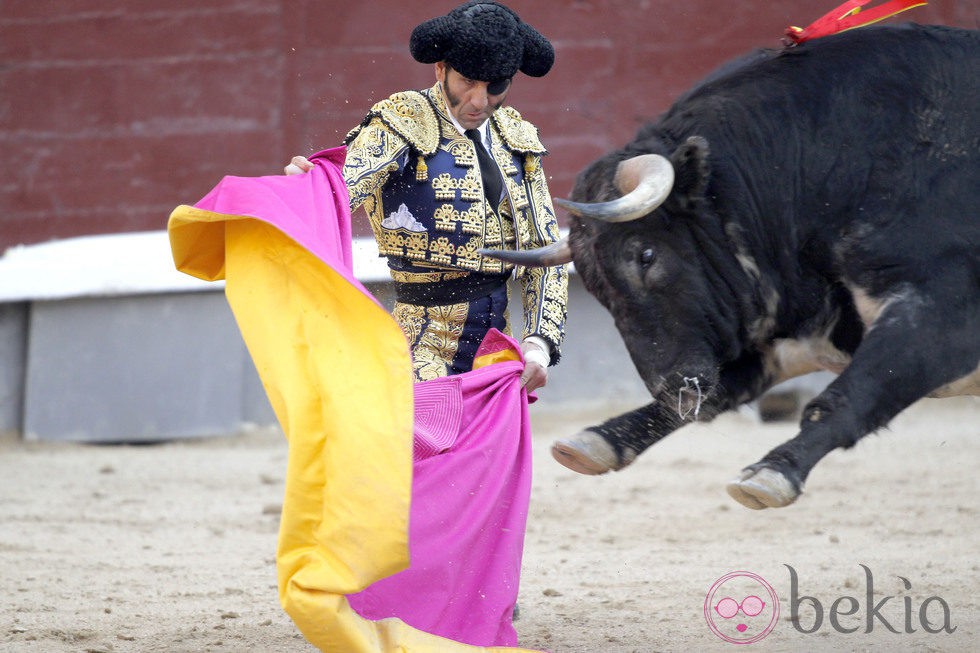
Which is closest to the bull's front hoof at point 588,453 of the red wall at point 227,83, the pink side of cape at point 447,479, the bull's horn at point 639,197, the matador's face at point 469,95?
the pink side of cape at point 447,479

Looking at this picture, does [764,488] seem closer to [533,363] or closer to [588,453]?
[588,453]

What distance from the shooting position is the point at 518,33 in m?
2.79

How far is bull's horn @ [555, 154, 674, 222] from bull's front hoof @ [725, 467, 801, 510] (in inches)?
21.4

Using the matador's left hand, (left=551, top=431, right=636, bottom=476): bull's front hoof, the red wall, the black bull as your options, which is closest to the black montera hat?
the black bull

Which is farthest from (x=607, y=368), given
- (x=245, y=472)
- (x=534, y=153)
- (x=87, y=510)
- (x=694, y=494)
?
(x=534, y=153)

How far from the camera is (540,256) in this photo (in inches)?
111

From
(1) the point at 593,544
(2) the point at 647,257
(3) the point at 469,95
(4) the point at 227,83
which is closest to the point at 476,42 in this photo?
(3) the point at 469,95

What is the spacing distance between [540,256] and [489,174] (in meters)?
0.24

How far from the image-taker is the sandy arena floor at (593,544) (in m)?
3.17

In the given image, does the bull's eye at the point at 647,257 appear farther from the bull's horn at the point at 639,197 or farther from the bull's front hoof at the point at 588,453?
the bull's front hoof at the point at 588,453

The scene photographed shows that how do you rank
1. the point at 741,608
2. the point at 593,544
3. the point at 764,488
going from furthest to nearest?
the point at 593,544, the point at 741,608, the point at 764,488

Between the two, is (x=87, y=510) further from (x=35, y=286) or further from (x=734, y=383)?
(x=734, y=383)

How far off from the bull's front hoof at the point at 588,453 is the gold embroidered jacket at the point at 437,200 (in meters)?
0.27

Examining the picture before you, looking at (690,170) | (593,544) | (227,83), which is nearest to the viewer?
(690,170)
